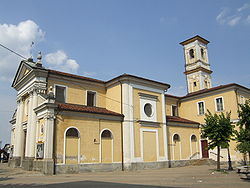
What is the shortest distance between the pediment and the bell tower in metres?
29.5

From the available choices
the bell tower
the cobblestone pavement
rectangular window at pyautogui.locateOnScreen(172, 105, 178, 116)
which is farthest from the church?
the bell tower

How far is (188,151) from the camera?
27.2 m

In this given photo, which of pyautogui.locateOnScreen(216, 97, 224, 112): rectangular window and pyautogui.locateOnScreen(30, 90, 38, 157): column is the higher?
pyautogui.locateOnScreen(216, 97, 224, 112): rectangular window

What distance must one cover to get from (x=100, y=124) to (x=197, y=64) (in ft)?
92.1

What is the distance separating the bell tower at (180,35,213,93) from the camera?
4228cm

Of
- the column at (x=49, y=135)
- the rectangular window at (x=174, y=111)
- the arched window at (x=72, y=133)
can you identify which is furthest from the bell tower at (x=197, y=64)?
the column at (x=49, y=135)

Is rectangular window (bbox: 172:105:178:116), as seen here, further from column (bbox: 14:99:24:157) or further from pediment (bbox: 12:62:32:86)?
pediment (bbox: 12:62:32:86)

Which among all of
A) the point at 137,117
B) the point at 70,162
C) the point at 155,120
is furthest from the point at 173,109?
the point at 70,162

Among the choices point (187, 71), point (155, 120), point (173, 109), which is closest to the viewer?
point (155, 120)

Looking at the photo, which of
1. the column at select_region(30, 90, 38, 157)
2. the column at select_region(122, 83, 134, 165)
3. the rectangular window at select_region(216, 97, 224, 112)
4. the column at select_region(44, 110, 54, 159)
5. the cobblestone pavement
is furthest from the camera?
the rectangular window at select_region(216, 97, 224, 112)

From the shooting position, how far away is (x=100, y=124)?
67.1 ft

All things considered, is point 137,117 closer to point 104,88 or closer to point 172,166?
point 104,88

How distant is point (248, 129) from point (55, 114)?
14117 mm

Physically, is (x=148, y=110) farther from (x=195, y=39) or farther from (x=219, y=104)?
(x=195, y=39)
